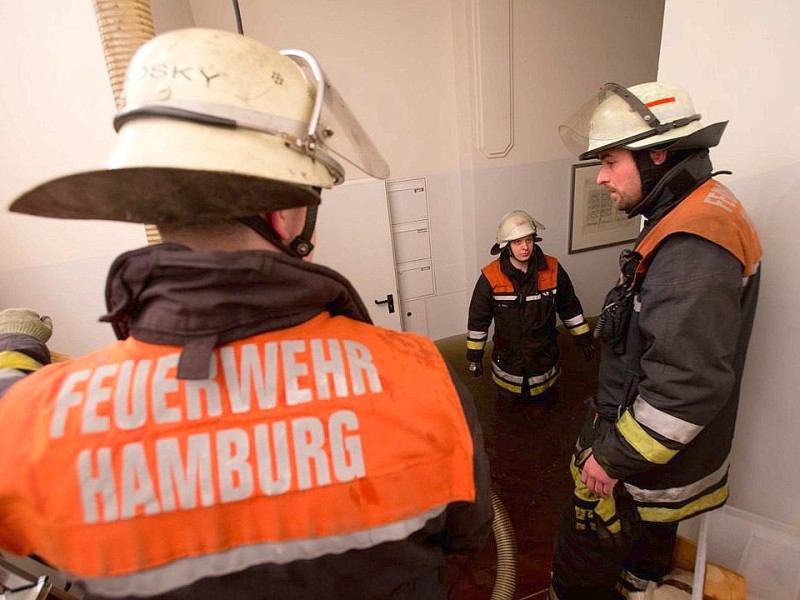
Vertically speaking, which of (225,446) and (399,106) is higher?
(399,106)

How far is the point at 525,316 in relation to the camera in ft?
7.72

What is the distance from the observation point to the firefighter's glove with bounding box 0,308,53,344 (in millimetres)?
940

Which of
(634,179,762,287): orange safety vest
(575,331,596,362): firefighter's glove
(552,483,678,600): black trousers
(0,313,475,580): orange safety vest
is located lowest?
(552,483,678,600): black trousers

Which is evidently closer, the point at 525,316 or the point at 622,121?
the point at 622,121

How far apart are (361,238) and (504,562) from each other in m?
1.98

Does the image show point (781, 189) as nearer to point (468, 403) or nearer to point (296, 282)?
point (468, 403)

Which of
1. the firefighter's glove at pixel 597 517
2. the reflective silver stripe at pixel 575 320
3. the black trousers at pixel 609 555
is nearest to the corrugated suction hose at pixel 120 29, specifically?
the firefighter's glove at pixel 597 517

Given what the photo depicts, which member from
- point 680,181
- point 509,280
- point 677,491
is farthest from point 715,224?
point 509,280

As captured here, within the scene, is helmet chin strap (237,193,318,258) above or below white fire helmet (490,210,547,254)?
above

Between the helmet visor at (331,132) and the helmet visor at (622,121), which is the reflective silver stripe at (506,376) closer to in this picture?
the helmet visor at (622,121)

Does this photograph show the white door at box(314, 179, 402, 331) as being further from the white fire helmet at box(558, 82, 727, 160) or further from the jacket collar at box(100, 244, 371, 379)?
the jacket collar at box(100, 244, 371, 379)

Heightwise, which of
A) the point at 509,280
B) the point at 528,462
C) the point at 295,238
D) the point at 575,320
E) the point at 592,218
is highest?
the point at 295,238

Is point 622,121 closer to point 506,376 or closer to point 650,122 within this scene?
point 650,122

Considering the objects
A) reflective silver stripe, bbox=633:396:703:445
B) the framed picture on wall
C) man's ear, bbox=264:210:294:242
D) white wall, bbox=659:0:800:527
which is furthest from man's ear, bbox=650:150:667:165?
the framed picture on wall
